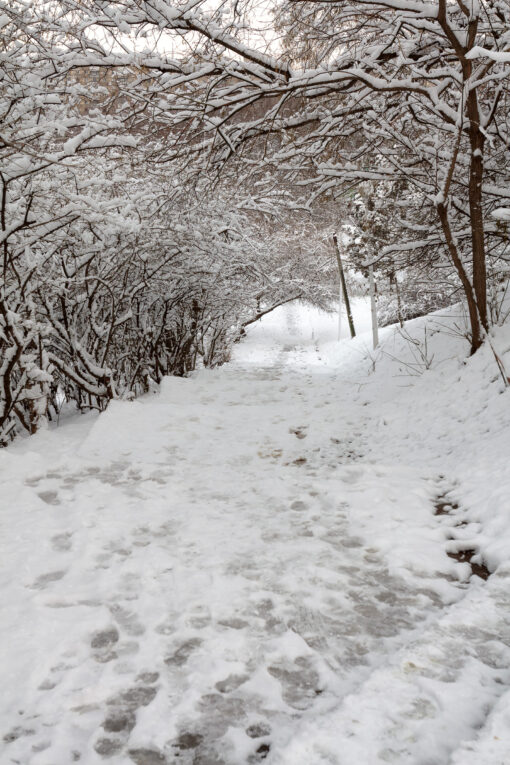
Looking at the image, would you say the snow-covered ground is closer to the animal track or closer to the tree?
the animal track

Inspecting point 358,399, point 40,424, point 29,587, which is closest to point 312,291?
point 358,399

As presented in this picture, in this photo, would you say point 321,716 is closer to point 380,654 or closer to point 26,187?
point 380,654

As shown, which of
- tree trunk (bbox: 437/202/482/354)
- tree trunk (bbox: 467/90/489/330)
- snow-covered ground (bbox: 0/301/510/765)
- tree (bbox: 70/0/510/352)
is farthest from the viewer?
tree trunk (bbox: 437/202/482/354)

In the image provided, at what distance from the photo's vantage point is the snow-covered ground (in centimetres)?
173

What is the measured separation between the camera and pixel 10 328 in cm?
508

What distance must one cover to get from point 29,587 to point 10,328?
10.7 feet

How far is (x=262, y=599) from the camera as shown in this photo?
2.62m

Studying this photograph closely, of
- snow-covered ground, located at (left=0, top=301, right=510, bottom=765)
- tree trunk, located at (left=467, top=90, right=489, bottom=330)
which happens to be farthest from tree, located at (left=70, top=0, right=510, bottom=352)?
snow-covered ground, located at (left=0, top=301, right=510, bottom=765)

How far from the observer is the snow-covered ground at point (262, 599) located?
5.67 feet

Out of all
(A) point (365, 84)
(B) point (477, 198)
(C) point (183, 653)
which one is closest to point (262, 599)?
(C) point (183, 653)

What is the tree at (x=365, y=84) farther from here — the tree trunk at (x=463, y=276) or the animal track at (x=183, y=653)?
the animal track at (x=183, y=653)

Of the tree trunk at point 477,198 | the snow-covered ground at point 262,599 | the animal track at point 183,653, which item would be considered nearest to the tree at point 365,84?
the tree trunk at point 477,198

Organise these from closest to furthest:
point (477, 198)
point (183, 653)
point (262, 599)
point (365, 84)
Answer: point (183, 653) → point (262, 599) → point (365, 84) → point (477, 198)

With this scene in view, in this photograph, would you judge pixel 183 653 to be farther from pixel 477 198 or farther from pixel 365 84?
pixel 477 198
